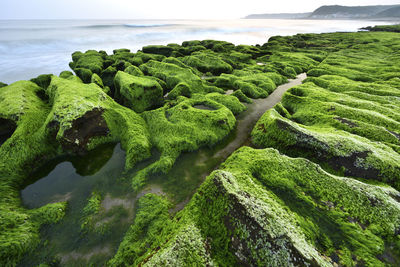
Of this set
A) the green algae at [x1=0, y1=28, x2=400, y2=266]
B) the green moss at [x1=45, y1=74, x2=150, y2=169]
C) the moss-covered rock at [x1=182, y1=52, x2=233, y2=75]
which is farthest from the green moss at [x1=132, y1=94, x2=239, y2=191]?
the moss-covered rock at [x1=182, y1=52, x2=233, y2=75]

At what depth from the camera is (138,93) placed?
12.2 m

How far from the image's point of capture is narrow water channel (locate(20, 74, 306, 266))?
16.4 ft

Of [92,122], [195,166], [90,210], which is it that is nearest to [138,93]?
[92,122]

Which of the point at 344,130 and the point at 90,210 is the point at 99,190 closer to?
the point at 90,210

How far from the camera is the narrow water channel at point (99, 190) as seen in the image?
499cm

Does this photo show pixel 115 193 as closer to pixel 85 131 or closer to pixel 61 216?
pixel 61 216

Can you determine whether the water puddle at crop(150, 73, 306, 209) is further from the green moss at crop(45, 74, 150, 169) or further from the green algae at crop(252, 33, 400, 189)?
the green moss at crop(45, 74, 150, 169)

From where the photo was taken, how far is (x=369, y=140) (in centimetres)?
743

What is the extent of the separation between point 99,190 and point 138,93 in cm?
751

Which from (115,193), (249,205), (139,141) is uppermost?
(249,205)

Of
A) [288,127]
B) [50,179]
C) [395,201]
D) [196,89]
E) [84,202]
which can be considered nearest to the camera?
[395,201]

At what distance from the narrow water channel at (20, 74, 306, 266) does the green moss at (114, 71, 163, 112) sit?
13.6 feet

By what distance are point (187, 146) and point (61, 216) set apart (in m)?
5.46

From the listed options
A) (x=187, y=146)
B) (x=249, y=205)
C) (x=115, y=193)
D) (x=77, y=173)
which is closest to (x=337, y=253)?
(x=249, y=205)
